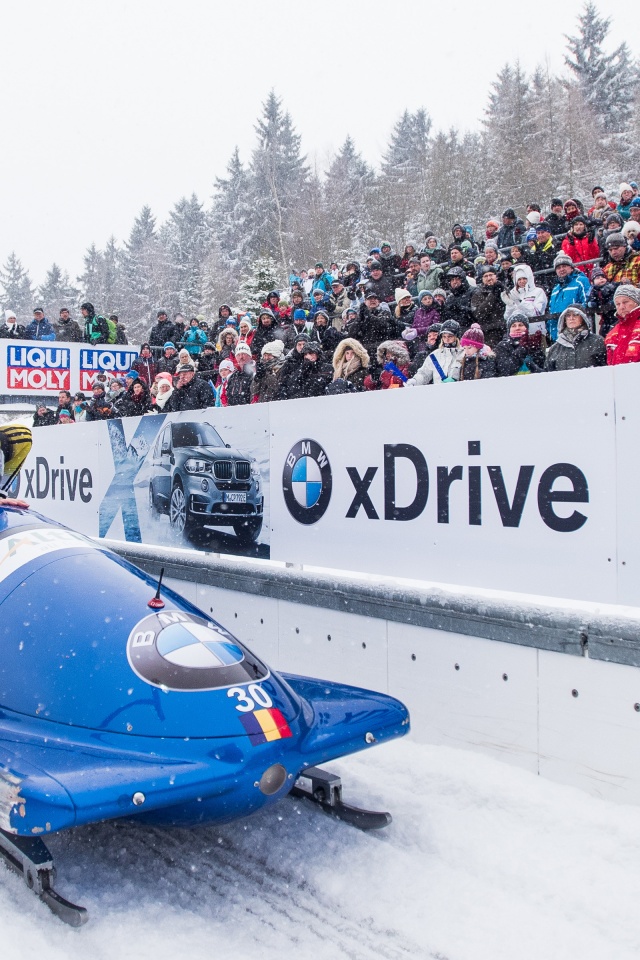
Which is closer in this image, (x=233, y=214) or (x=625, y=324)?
(x=625, y=324)

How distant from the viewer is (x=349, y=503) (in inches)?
178

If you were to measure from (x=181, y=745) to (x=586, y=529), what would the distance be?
1.80m

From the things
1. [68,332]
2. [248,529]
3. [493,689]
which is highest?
[68,332]

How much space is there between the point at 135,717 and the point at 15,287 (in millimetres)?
82550

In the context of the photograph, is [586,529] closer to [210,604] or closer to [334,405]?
[334,405]

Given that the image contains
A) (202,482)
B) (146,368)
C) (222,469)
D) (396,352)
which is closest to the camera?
(222,469)

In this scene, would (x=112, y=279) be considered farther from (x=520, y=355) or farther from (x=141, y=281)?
(x=520, y=355)

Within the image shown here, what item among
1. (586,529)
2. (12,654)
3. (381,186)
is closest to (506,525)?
(586,529)

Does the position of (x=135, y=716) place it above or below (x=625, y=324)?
below

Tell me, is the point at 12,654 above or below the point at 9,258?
below

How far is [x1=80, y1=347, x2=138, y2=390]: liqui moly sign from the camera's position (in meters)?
15.3

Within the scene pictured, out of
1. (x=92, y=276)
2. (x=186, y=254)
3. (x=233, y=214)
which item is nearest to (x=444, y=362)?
(x=233, y=214)

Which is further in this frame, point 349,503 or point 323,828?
point 349,503

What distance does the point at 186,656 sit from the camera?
2820 mm
